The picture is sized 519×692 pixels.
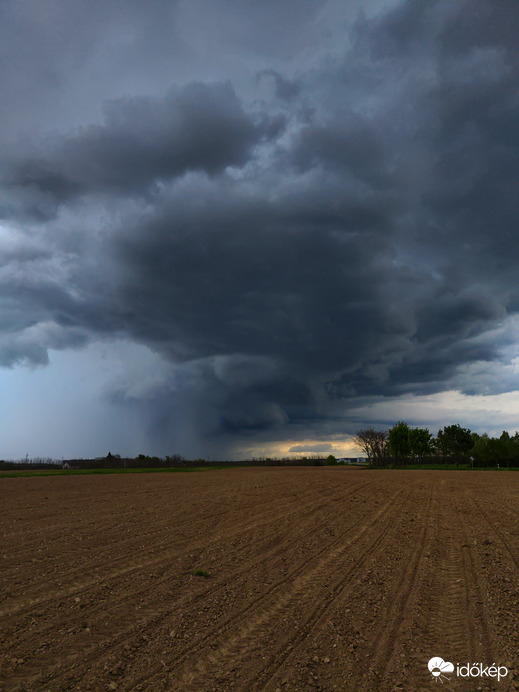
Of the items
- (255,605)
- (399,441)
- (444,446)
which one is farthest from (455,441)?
(255,605)

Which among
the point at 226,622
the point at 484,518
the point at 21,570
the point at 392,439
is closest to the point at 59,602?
the point at 21,570

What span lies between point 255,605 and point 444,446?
141806 mm

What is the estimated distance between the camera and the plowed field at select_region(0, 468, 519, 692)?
6.18 metres

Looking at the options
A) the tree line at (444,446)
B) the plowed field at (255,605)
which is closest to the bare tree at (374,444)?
the tree line at (444,446)

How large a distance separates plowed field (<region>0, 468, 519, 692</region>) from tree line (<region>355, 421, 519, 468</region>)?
109m

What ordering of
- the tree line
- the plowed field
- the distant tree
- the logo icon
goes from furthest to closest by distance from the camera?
the distant tree, the tree line, the plowed field, the logo icon

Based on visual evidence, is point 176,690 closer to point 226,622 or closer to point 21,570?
point 226,622

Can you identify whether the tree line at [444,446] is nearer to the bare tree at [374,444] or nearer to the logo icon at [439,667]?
the bare tree at [374,444]

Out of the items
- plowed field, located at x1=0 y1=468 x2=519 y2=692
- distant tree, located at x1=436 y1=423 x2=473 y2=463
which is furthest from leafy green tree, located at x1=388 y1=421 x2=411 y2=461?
plowed field, located at x1=0 y1=468 x2=519 y2=692

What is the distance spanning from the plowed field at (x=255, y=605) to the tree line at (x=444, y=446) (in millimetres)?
108660

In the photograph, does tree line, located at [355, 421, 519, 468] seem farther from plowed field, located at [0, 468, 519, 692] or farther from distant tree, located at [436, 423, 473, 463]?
plowed field, located at [0, 468, 519, 692]

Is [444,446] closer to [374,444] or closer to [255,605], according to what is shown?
[374,444]

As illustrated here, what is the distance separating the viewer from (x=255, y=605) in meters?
8.53

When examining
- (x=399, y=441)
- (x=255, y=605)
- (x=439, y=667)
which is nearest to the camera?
(x=439, y=667)
